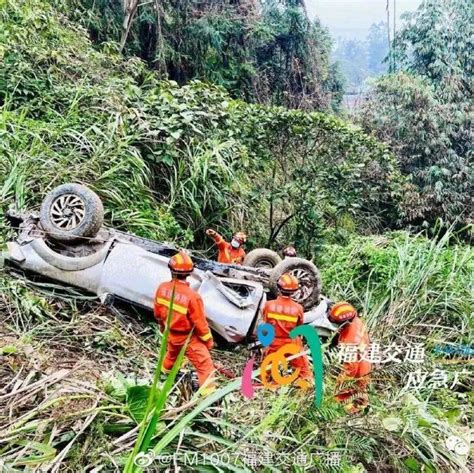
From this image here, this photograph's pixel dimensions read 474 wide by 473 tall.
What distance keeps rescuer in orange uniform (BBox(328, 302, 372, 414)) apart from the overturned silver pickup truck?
741 mm

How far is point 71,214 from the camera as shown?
5.14 m

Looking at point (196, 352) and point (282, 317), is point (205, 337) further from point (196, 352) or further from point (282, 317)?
point (282, 317)

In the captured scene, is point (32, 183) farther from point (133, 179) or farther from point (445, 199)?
point (445, 199)

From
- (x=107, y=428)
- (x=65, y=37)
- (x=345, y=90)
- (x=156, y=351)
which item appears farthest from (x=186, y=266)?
(x=345, y=90)

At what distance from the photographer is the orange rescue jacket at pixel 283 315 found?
14.4 ft

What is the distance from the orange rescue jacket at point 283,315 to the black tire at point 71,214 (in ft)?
5.40

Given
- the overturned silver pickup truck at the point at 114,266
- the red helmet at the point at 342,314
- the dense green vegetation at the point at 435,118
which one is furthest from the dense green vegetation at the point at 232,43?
the red helmet at the point at 342,314

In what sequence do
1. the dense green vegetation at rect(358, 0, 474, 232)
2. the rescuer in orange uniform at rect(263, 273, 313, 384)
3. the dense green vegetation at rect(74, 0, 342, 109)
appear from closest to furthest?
1. the rescuer in orange uniform at rect(263, 273, 313, 384)
2. the dense green vegetation at rect(358, 0, 474, 232)
3. the dense green vegetation at rect(74, 0, 342, 109)

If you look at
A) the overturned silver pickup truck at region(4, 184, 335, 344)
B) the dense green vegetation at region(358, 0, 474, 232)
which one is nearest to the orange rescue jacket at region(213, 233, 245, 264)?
the overturned silver pickup truck at region(4, 184, 335, 344)

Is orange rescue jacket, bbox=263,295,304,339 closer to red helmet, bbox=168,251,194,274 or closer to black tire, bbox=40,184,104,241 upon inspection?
red helmet, bbox=168,251,194,274

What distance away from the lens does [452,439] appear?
2828mm

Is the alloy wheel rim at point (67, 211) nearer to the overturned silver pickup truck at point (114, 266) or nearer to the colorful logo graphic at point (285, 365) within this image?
the overturned silver pickup truck at point (114, 266)

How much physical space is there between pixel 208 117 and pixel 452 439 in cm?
577

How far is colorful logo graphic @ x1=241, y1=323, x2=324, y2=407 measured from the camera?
235cm
